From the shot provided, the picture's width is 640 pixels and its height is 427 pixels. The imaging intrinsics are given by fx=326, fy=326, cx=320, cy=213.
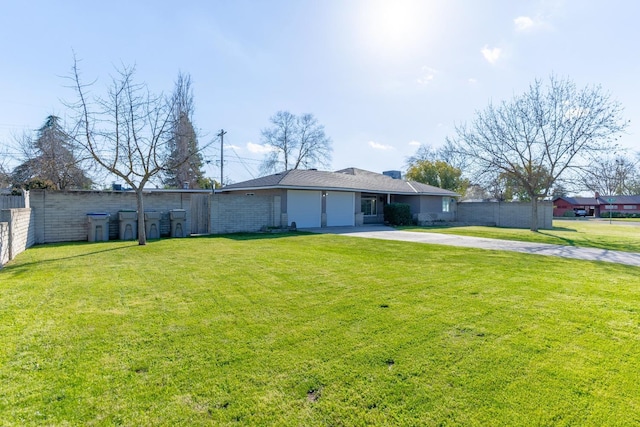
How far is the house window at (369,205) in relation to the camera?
22.5 metres

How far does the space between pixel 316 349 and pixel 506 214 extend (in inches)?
973

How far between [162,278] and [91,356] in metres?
2.99

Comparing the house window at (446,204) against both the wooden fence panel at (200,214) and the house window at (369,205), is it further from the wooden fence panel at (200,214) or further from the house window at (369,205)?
the wooden fence panel at (200,214)

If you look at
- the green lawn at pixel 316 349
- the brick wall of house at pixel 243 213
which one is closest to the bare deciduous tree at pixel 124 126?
the brick wall of house at pixel 243 213

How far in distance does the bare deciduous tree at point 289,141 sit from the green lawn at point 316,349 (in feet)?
112

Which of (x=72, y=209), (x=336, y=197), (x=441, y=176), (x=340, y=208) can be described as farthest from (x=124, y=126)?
(x=441, y=176)

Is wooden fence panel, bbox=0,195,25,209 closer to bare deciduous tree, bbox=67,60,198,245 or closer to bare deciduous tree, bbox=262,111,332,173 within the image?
bare deciduous tree, bbox=67,60,198,245

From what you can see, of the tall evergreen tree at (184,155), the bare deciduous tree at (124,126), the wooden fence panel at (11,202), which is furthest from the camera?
the tall evergreen tree at (184,155)

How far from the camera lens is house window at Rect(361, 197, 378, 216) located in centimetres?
2255

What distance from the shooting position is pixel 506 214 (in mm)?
23688

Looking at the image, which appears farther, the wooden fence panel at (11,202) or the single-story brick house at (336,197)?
the single-story brick house at (336,197)

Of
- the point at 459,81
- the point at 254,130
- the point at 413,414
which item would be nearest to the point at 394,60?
the point at 459,81

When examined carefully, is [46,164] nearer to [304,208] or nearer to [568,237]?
[304,208]

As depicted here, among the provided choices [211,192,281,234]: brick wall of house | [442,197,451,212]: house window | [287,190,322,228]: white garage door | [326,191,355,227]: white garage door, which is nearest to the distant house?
[442,197,451,212]: house window
